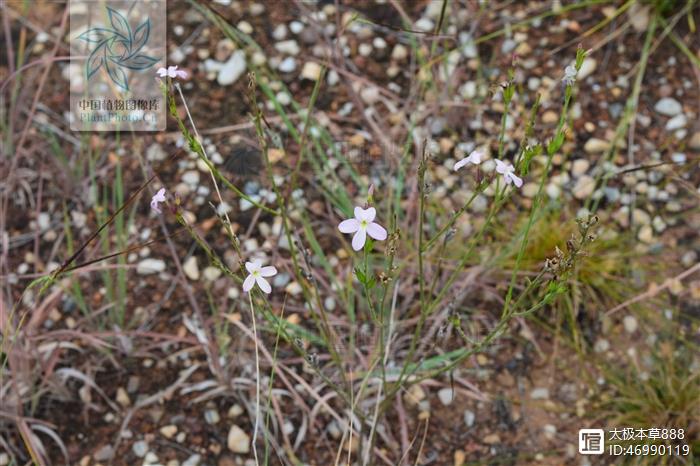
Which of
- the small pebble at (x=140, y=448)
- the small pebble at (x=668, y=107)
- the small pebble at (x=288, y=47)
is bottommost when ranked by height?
the small pebble at (x=140, y=448)

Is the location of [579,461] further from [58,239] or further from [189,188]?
[58,239]

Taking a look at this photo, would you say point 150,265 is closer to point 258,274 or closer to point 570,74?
point 258,274

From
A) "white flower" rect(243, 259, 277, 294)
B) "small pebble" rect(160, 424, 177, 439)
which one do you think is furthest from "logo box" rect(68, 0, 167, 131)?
"white flower" rect(243, 259, 277, 294)

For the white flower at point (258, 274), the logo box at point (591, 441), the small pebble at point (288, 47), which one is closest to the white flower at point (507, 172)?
the white flower at point (258, 274)

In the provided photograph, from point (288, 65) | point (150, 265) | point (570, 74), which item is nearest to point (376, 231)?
point (570, 74)

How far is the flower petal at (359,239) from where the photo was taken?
1.18 metres

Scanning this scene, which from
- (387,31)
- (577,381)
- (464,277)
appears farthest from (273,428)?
(387,31)

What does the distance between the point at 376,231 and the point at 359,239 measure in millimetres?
30

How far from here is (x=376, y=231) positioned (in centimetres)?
119

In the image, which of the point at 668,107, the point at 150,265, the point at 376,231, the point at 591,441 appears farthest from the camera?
the point at 668,107

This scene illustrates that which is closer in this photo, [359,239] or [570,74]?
[359,239]

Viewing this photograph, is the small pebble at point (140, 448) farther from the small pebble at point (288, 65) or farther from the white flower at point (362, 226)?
the small pebble at point (288, 65)

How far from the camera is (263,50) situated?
272 centimetres

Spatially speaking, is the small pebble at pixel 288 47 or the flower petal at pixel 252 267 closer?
the flower petal at pixel 252 267
